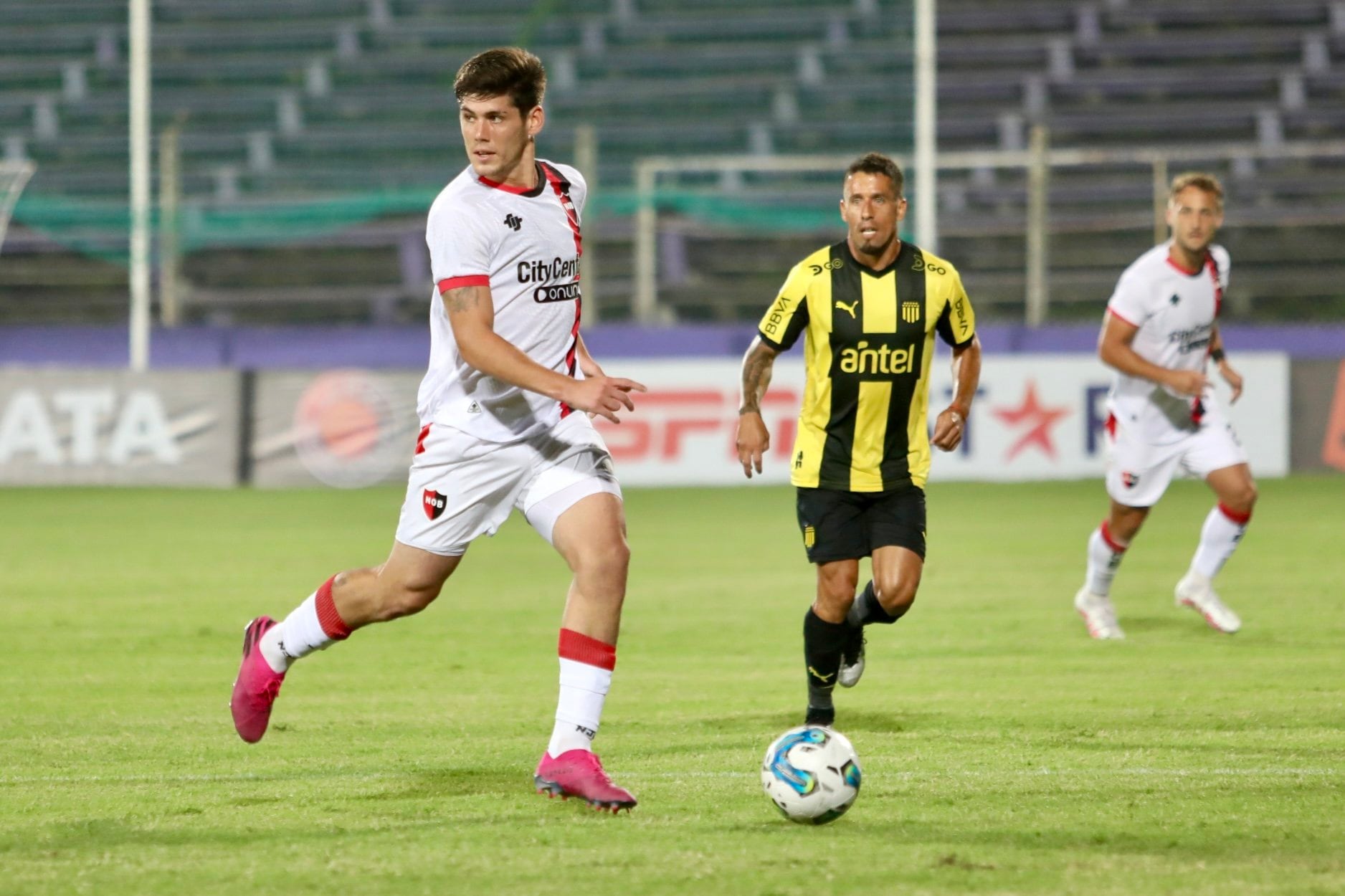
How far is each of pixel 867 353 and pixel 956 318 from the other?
13.2 inches

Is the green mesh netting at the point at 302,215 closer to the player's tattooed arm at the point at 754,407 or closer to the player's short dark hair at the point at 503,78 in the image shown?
the player's tattooed arm at the point at 754,407

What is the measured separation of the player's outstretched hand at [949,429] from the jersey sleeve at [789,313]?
23.6 inches

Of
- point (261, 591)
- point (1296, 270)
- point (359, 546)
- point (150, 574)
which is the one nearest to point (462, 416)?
point (261, 591)

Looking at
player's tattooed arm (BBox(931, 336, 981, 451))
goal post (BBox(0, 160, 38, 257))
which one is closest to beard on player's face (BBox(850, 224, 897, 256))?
player's tattooed arm (BBox(931, 336, 981, 451))

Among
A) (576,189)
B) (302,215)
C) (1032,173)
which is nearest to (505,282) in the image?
(576,189)

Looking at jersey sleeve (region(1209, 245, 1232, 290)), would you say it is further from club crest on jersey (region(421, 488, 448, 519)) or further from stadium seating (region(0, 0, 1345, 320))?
stadium seating (region(0, 0, 1345, 320))

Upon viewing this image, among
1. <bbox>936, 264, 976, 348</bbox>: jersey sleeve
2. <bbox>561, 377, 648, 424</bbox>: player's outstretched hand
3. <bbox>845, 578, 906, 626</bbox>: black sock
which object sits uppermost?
<bbox>936, 264, 976, 348</bbox>: jersey sleeve

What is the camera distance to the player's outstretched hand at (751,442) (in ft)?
20.5

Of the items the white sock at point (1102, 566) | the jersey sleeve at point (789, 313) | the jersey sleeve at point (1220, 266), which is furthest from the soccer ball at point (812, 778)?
the jersey sleeve at point (1220, 266)

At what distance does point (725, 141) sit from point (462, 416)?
16.8 meters

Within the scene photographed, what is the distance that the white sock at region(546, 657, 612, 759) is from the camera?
538 centimetres

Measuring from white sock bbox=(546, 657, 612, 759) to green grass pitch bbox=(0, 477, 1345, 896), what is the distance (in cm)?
22

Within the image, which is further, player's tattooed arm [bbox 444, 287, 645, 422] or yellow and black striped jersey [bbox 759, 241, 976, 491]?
yellow and black striped jersey [bbox 759, 241, 976, 491]

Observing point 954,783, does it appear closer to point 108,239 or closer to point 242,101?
point 108,239
